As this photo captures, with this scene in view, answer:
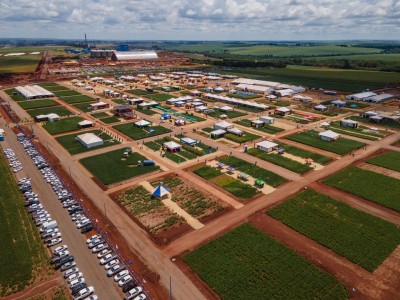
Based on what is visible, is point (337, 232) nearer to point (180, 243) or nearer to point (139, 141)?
point (180, 243)

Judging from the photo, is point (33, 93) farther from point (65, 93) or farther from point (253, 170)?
point (253, 170)

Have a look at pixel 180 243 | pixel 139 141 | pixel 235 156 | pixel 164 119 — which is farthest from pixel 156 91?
pixel 180 243

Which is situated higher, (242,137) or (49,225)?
(49,225)

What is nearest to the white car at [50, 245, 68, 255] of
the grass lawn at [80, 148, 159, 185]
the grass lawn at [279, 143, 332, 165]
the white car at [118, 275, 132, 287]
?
the white car at [118, 275, 132, 287]

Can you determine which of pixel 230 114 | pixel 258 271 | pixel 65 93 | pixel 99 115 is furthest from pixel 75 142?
pixel 65 93

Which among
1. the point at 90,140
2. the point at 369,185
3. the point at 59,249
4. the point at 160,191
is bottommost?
the point at 369,185

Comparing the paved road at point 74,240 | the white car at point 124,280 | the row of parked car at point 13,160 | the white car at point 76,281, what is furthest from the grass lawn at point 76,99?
the white car at point 124,280

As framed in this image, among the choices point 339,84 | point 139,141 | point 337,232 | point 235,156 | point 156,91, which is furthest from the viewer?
point 339,84
